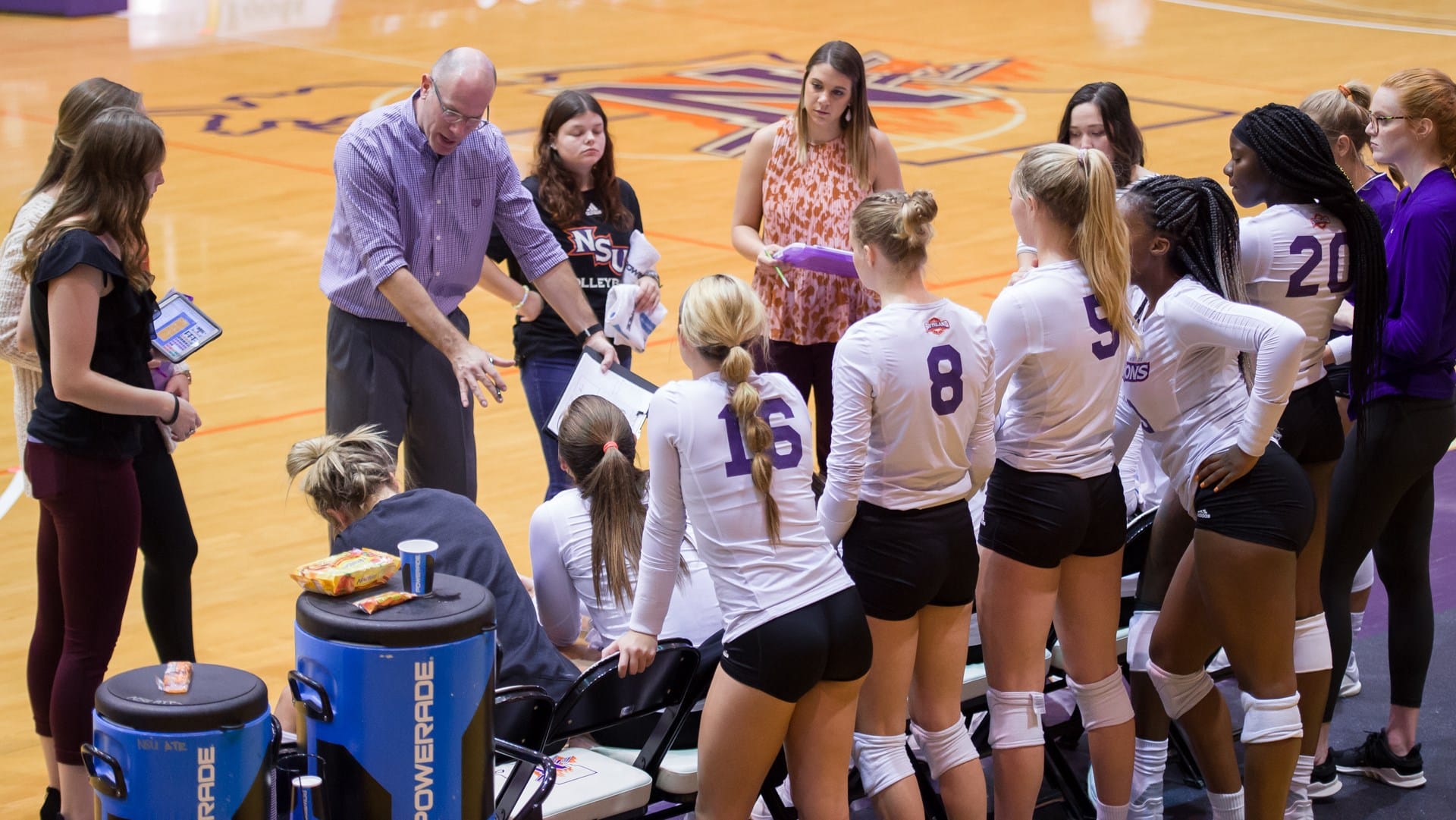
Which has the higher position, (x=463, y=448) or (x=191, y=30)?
(x=191, y=30)

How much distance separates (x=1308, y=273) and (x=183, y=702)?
2.78 metres

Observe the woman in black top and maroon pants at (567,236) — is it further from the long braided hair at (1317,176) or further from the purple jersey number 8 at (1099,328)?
the long braided hair at (1317,176)

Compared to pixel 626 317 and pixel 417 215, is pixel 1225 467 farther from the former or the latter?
pixel 417 215

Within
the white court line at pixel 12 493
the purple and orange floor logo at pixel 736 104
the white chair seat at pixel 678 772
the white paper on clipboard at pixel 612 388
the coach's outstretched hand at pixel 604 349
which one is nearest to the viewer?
the white chair seat at pixel 678 772

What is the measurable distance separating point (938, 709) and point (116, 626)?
2.04 metres

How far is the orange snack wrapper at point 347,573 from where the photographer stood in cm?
307

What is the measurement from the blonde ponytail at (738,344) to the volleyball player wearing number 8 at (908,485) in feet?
0.76

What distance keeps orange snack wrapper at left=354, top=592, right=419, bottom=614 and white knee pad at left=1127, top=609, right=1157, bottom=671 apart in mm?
2040

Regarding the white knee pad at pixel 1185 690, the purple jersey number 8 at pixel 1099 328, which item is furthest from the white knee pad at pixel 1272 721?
the purple jersey number 8 at pixel 1099 328

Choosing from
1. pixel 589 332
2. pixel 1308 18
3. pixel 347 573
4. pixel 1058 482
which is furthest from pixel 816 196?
pixel 1308 18

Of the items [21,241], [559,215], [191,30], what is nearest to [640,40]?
[191,30]

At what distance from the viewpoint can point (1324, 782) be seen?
4.48 m

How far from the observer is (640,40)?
59.4ft

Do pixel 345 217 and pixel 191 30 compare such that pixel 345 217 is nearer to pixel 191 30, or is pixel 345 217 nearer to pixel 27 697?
pixel 27 697
